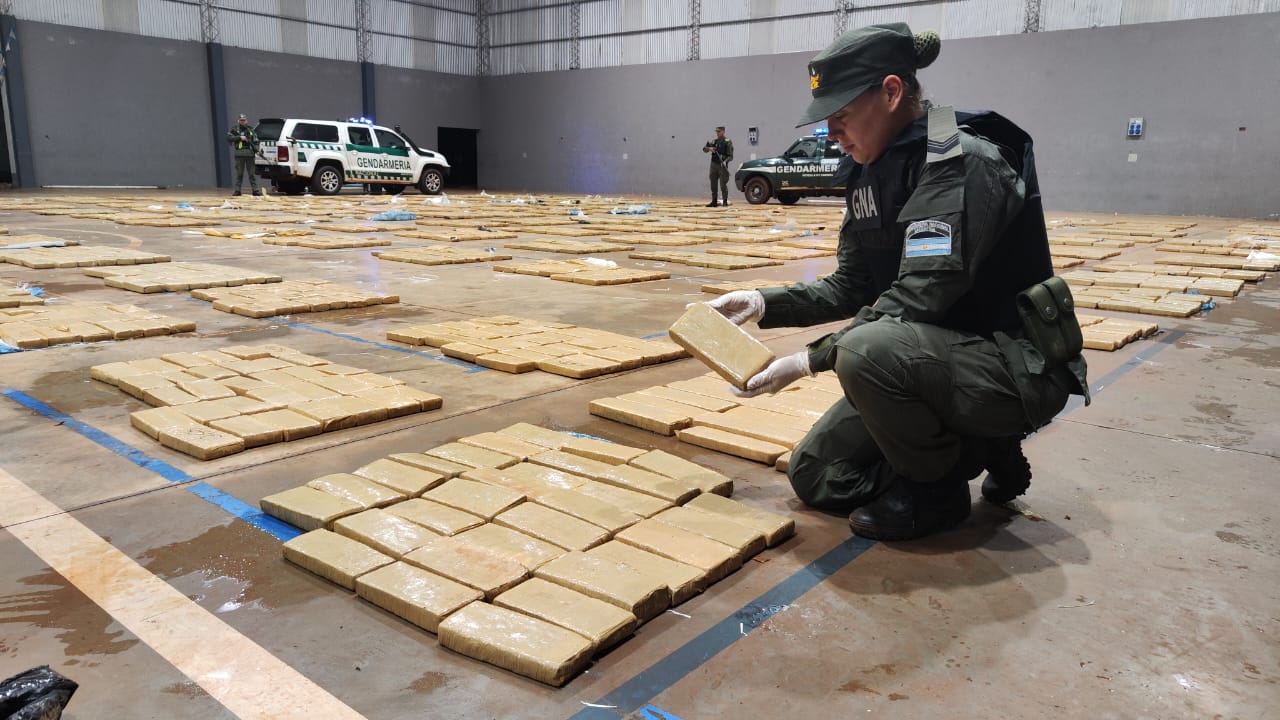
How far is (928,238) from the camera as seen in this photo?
7.61ft

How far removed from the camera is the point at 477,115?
1340 inches

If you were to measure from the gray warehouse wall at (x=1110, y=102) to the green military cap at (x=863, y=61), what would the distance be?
21628 millimetres

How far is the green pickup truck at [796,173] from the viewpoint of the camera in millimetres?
20594

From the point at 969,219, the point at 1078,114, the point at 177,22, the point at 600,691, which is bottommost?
the point at 600,691

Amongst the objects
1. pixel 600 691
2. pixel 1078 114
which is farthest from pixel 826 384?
pixel 1078 114

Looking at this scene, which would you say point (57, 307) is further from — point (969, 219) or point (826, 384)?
point (969, 219)

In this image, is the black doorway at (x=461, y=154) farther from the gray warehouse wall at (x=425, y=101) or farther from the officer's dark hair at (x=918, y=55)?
the officer's dark hair at (x=918, y=55)

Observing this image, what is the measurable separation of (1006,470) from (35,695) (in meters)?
2.50

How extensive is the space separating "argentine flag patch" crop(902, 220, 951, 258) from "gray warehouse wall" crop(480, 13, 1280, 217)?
71.9 ft

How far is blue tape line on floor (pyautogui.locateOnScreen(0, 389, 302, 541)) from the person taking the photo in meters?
2.60

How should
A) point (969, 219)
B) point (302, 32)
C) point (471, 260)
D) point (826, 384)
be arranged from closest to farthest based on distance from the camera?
point (969, 219), point (826, 384), point (471, 260), point (302, 32)

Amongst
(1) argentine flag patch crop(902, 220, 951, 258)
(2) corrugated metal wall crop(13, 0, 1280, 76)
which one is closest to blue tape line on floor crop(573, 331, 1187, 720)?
(1) argentine flag patch crop(902, 220, 951, 258)

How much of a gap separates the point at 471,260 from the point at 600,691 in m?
7.77

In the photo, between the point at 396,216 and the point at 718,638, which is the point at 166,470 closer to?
the point at 718,638
